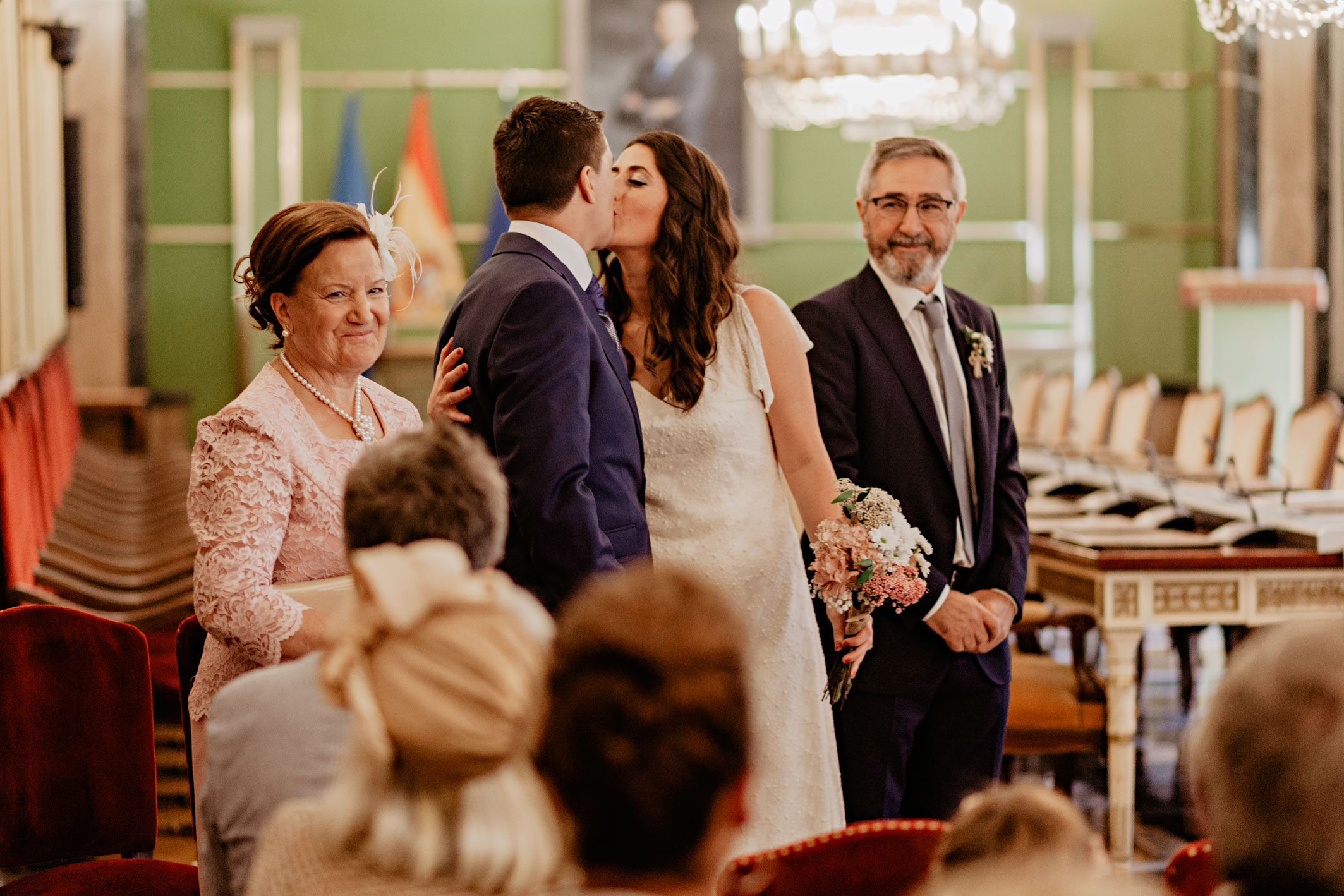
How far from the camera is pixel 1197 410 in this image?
805 centimetres

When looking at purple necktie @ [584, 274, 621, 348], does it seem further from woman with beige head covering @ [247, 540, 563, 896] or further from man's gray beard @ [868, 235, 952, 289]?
woman with beige head covering @ [247, 540, 563, 896]

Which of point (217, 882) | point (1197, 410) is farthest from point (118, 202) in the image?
point (217, 882)

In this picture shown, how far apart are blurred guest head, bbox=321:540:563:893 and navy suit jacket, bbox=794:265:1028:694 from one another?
5.70 ft

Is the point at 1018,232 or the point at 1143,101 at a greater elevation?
the point at 1143,101

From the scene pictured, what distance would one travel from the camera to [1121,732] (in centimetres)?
393

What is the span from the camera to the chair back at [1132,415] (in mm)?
8281

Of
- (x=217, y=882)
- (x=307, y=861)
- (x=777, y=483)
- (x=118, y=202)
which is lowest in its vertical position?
(x=217, y=882)

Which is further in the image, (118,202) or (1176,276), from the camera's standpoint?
(1176,276)

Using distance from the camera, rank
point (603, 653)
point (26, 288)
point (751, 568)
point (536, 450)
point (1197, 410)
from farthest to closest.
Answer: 1. point (1197, 410)
2. point (26, 288)
3. point (751, 568)
4. point (536, 450)
5. point (603, 653)

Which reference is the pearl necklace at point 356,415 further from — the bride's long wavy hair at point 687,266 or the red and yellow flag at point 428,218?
the red and yellow flag at point 428,218

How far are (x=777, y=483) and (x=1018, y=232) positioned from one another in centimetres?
956

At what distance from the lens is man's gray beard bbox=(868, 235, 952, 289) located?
2891 mm

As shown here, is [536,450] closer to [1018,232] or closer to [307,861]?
[307,861]

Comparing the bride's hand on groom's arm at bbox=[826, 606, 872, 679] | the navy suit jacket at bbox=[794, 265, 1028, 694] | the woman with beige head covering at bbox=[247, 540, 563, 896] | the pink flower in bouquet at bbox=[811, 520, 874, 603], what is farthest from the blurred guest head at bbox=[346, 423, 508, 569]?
the navy suit jacket at bbox=[794, 265, 1028, 694]
